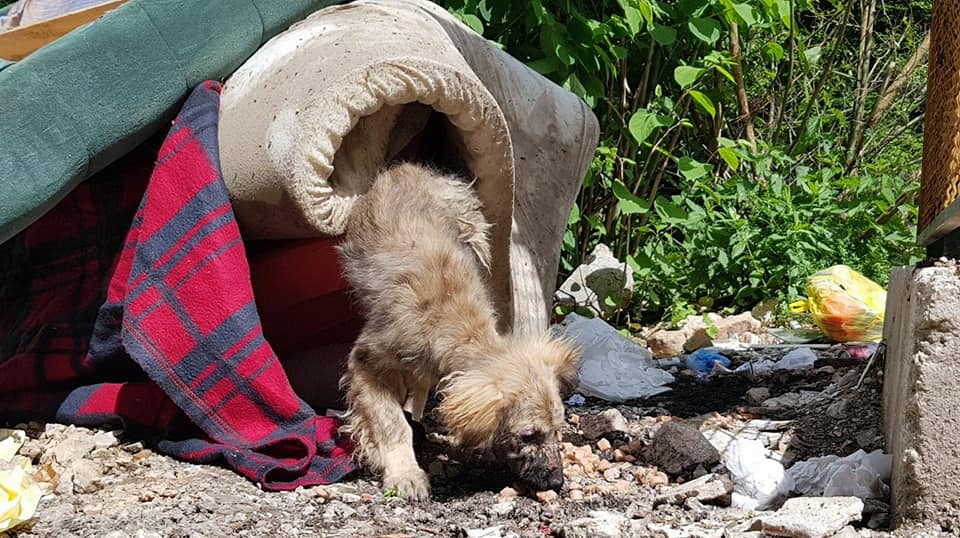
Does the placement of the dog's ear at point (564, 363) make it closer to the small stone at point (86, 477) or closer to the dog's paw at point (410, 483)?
the dog's paw at point (410, 483)

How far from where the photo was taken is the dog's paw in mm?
3742

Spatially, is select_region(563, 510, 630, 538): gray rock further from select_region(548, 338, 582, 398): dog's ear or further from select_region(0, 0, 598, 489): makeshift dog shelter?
select_region(0, 0, 598, 489): makeshift dog shelter

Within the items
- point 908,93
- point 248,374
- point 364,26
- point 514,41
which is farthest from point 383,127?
point 908,93

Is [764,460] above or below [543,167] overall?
below

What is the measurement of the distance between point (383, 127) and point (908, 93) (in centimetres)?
527

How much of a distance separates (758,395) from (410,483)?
157cm

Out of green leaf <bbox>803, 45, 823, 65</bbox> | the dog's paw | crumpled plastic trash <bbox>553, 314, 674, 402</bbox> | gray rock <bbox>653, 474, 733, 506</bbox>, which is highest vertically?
green leaf <bbox>803, 45, 823, 65</bbox>

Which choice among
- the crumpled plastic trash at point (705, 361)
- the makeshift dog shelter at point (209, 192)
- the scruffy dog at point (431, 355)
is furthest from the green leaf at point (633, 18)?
the scruffy dog at point (431, 355)

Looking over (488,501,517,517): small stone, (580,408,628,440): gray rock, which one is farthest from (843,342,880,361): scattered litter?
(488,501,517,517): small stone

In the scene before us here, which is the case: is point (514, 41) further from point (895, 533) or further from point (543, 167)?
point (895, 533)

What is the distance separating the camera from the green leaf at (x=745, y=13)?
619 centimetres

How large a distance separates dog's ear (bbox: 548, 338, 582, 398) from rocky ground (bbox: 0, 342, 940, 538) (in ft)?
0.87

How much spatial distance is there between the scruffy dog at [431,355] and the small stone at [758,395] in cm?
97

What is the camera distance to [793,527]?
2.90 m
